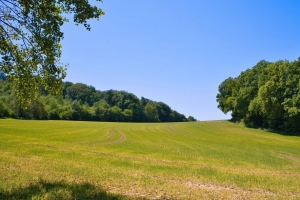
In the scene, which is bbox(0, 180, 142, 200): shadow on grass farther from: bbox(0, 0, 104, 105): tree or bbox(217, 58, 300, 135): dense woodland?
bbox(217, 58, 300, 135): dense woodland

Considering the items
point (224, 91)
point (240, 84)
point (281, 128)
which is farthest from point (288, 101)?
point (224, 91)

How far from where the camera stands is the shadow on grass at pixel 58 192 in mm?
9527

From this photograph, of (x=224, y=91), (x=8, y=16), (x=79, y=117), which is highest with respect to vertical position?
(x=224, y=91)

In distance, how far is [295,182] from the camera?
15.8m

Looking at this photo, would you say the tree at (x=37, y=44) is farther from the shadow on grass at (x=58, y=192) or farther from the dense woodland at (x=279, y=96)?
the dense woodland at (x=279, y=96)

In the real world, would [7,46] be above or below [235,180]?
above

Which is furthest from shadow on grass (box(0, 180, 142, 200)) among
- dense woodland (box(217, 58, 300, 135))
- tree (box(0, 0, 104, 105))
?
dense woodland (box(217, 58, 300, 135))

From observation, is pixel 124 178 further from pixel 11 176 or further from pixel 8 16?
pixel 8 16

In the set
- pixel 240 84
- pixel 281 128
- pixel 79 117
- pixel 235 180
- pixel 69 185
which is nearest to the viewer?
pixel 69 185

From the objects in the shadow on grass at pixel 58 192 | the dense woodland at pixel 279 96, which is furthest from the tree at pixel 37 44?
the dense woodland at pixel 279 96

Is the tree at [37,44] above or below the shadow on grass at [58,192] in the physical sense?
above

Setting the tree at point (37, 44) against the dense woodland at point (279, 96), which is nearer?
the tree at point (37, 44)

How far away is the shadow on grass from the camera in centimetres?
953

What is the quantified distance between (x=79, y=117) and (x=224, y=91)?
3346 inches
